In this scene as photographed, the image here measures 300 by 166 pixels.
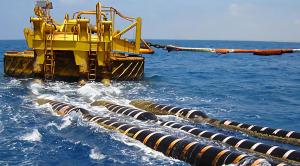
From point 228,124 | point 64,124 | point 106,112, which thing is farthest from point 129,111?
point 228,124

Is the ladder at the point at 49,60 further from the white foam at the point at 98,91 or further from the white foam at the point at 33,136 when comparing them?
the white foam at the point at 33,136

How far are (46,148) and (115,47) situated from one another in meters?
18.2

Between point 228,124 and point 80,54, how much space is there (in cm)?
1448

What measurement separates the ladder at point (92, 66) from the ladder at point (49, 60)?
2.83 m

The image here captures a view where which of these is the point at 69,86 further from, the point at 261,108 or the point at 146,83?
the point at 261,108

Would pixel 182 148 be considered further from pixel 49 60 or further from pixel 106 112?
pixel 49 60

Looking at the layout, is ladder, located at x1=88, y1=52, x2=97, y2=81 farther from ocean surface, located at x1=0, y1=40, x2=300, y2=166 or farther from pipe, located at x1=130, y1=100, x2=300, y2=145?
pipe, located at x1=130, y1=100, x2=300, y2=145

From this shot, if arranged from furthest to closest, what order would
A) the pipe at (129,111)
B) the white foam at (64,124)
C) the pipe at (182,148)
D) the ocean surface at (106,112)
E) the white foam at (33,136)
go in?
the pipe at (129,111), the white foam at (64,124), the white foam at (33,136), the ocean surface at (106,112), the pipe at (182,148)

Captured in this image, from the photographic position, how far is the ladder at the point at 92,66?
96.1ft

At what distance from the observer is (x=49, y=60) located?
2989 cm

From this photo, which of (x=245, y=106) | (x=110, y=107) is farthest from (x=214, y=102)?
(x=110, y=107)

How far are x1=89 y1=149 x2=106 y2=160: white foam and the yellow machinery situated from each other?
15.7 metres

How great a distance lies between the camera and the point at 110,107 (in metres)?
21.4

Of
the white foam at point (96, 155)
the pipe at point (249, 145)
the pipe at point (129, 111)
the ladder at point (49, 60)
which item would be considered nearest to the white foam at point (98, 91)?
the pipe at point (129, 111)
